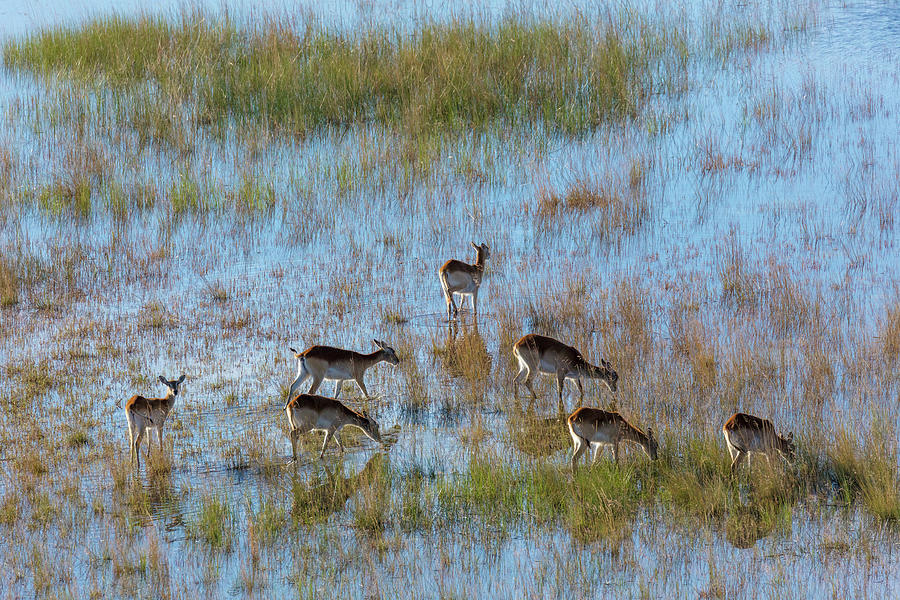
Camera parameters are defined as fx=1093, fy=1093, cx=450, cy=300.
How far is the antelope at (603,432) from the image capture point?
788 centimetres

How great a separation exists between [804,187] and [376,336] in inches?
278

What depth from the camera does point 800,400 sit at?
29.7 feet

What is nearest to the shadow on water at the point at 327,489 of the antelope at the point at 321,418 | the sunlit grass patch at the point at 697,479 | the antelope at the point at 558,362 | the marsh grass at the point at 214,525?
the antelope at the point at 321,418

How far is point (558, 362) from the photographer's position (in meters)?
9.27

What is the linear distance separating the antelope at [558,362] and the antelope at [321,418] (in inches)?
59.9

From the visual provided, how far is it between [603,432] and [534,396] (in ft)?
6.17

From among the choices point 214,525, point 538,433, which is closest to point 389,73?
point 538,433

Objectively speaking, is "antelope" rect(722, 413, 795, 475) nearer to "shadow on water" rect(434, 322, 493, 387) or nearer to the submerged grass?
"shadow on water" rect(434, 322, 493, 387)

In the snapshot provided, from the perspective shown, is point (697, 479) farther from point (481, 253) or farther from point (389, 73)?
point (389, 73)

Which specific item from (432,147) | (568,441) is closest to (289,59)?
(432,147)

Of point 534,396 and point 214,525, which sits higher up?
point 534,396

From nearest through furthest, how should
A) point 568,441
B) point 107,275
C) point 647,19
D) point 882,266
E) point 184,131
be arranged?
1. point 568,441
2. point 882,266
3. point 107,275
4. point 184,131
5. point 647,19

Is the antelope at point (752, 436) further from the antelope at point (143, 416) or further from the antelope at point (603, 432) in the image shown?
the antelope at point (143, 416)

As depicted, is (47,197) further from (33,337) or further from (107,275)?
(33,337)
